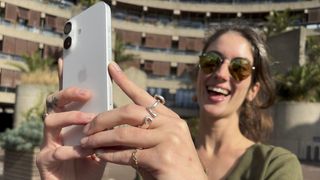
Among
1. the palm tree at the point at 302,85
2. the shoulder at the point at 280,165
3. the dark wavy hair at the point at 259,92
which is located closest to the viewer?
the shoulder at the point at 280,165

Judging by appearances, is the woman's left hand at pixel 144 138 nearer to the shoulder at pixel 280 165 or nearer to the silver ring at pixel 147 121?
the silver ring at pixel 147 121

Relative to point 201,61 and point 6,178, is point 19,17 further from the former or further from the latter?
point 201,61

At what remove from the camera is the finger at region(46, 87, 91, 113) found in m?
1.26

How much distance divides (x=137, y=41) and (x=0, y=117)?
12.5 metres

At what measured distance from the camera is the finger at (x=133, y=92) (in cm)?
117

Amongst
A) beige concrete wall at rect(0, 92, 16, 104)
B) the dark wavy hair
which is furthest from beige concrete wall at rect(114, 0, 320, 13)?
the dark wavy hair

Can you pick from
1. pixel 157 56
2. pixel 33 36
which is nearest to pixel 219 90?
pixel 33 36

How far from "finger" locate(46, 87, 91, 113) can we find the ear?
0.94 metres

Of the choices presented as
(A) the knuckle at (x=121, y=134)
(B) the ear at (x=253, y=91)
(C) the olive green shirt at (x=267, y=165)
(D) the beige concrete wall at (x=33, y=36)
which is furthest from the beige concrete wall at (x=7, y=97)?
(A) the knuckle at (x=121, y=134)

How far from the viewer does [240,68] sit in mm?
1908

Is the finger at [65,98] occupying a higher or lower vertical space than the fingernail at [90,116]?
higher

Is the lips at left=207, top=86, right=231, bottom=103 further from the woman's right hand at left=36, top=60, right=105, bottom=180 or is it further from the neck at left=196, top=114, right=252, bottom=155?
the woman's right hand at left=36, top=60, right=105, bottom=180

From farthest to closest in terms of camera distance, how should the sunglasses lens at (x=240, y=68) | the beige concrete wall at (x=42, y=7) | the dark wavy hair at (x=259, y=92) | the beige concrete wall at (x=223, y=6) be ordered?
the beige concrete wall at (x=223, y=6) < the beige concrete wall at (x=42, y=7) < the dark wavy hair at (x=259, y=92) < the sunglasses lens at (x=240, y=68)

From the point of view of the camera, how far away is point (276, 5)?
4425 cm
